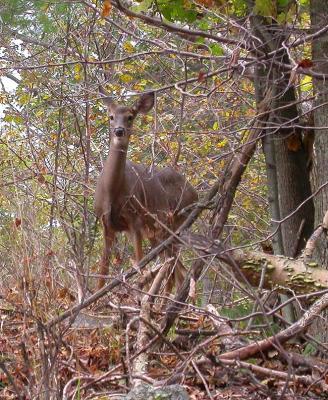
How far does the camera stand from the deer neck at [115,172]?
9.41 m

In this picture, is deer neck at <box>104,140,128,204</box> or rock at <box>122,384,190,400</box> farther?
deer neck at <box>104,140,128,204</box>

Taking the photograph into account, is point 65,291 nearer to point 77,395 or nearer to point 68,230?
point 68,230

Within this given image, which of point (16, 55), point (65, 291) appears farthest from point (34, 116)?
point (65, 291)

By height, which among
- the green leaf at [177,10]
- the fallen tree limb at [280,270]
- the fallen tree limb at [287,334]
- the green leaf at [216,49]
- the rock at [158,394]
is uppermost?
the green leaf at [177,10]

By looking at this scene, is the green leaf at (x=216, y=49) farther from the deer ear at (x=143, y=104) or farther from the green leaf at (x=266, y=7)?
the green leaf at (x=266, y=7)

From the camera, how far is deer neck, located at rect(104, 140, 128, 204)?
941 centimetres

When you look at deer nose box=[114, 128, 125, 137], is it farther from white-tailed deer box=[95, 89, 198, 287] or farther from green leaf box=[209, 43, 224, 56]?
green leaf box=[209, 43, 224, 56]

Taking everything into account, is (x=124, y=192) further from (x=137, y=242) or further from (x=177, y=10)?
(x=177, y=10)

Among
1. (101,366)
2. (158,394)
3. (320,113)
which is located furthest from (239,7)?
(158,394)

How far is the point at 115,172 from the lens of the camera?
946cm

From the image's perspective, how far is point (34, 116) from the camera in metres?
12.9

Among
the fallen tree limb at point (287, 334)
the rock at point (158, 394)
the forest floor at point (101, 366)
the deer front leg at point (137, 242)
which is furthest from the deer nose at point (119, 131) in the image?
the rock at point (158, 394)

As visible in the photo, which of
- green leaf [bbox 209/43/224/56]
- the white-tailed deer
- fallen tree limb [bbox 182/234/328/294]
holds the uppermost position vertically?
green leaf [bbox 209/43/224/56]

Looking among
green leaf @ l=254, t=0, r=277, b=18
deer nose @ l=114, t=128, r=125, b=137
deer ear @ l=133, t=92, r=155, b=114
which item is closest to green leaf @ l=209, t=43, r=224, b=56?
deer ear @ l=133, t=92, r=155, b=114
